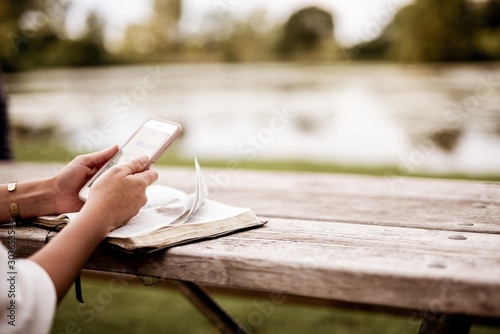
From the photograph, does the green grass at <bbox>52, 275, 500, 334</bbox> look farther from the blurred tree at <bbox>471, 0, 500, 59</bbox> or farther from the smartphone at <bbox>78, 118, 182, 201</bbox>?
the blurred tree at <bbox>471, 0, 500, 59</bbox>

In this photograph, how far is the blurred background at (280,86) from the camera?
18.5 feet

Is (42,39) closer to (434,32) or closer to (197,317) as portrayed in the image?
(434,32)

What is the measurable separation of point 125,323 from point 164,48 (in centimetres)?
633

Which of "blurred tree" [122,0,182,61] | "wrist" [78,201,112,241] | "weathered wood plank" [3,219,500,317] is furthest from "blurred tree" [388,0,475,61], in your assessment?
"wrist" [78,201,112,241]

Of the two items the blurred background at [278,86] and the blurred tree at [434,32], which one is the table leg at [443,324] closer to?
the blurred background at [278,86]

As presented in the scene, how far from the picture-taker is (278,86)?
9859 mm

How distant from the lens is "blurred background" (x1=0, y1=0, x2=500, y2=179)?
5.64 meters

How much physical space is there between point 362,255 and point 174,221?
1.27 ft

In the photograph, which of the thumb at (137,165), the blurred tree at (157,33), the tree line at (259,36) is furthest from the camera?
the blurred tree at (157,33)

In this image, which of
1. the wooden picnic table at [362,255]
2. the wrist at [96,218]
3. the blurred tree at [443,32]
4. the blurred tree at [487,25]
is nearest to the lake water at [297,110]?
the blurred tree at [443,32]

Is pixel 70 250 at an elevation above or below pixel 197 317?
above

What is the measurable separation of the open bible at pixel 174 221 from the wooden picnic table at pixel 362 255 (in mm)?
27

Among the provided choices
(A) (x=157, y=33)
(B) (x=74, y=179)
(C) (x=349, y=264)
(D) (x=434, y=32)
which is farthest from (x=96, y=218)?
(A) (x=157, y=33)

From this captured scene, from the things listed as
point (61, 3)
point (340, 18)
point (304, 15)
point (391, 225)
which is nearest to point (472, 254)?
point (391, 225)
